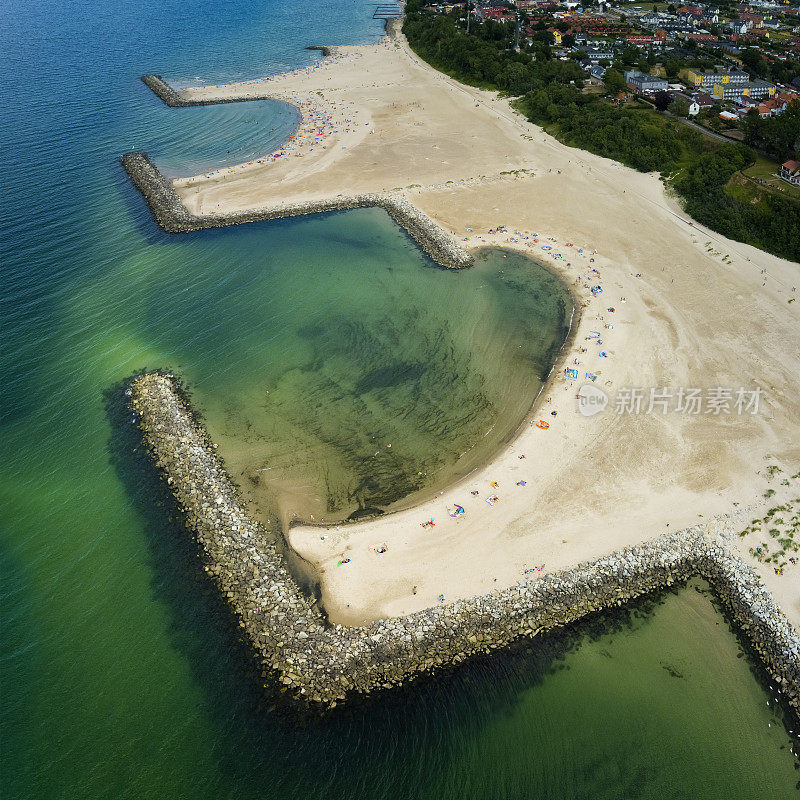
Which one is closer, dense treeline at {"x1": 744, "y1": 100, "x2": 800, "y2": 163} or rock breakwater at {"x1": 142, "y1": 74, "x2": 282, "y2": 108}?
dense treeline at {"x1": 744, "y1": 100, "x2": 800, "y2": 163}

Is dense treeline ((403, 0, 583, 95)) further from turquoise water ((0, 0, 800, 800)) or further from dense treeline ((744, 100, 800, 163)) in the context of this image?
turquoise water ((0, 0, 800, 800))

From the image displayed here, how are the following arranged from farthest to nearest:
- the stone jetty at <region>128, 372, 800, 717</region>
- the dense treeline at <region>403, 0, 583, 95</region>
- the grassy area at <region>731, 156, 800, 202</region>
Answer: the dense treeline at <region>403, 0, 583, 95</region>
the grassy area at <region>731, 156, 800, 202</region>
the stone jetty at <region>128, 372, 800, 717</region>

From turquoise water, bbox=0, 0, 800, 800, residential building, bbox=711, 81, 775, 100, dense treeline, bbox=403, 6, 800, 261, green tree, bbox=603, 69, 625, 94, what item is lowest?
turquoise water, bbox=0, 0, 800, 800

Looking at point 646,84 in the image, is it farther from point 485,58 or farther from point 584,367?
point 584,367

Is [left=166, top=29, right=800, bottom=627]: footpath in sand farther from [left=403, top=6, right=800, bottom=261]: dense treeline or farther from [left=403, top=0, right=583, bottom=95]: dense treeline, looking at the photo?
[left=403, top=0, right=583, bottom=95]: dense treeline

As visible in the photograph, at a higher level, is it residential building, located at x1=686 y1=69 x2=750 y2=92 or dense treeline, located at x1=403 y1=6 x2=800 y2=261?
residential building, located at x1=686 y1=69 x2=750 y2=92

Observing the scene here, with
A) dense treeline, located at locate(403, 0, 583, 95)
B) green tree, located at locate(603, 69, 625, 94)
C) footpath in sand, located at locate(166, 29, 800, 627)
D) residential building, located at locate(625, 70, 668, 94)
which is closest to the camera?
footpath in sand, located at locate(166, 29, 800, 627)

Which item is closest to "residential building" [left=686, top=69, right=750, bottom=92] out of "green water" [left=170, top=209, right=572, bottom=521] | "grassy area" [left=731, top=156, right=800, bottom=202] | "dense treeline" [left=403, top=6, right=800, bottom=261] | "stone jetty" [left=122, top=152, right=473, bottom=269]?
"dense treeline" [left=403, top=6, right=800, bottom=261]
